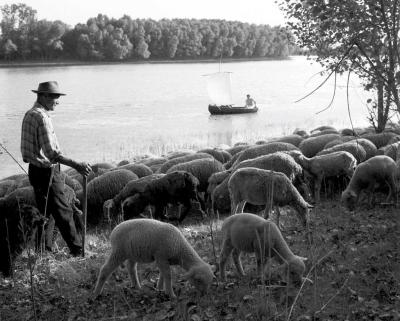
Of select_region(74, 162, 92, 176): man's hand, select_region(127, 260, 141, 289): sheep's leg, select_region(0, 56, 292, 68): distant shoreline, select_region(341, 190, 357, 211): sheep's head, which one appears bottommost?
select_region(127, 260, 141, 289): sheep's leg

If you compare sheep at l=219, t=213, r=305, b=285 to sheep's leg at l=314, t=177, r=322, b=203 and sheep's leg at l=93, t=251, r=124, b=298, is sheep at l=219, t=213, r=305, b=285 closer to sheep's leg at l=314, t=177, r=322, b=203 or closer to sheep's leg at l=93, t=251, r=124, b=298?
sheep's leg at l=93, t=251, r=124, b=298

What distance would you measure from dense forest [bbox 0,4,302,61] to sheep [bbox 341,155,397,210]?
84780mm

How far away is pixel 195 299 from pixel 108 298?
104 cm

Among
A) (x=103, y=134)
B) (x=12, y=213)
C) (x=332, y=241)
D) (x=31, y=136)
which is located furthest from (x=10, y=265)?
(x=103, y=134)

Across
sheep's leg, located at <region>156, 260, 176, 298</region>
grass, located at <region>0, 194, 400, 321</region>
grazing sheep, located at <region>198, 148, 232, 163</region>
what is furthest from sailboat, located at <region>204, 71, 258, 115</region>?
sheep's leg, located at <region>156, 260, 176, 298</region>

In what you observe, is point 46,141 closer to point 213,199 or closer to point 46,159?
point 46,159

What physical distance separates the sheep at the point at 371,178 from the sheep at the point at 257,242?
12.8 feet

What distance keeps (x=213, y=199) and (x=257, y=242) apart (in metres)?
4.59

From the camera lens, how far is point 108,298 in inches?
245

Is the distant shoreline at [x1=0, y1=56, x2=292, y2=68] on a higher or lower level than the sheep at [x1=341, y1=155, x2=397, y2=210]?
higher

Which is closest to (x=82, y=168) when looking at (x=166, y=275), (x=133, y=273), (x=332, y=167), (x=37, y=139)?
(x=37, y=139)

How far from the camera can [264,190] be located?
8.40 meters

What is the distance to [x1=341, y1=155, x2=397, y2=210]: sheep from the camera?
9.70 meters

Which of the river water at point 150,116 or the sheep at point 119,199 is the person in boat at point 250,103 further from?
the sheep at point 119,199
